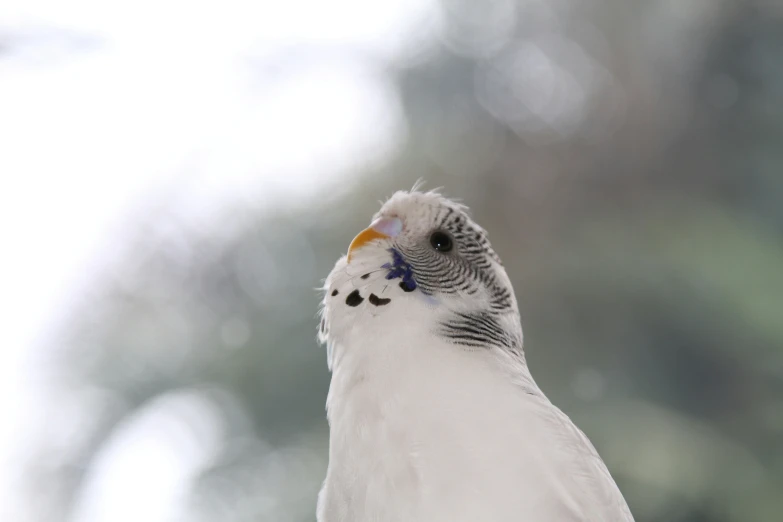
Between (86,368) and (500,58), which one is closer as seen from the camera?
(86,368)

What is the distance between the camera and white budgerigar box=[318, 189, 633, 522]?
4.06ft

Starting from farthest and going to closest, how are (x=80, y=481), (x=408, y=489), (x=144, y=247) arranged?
(x=144, y=247), (x=80, y=481), (x=408, y=489)

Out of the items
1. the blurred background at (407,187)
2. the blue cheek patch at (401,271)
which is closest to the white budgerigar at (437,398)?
the blue cheek patch at (401,271)

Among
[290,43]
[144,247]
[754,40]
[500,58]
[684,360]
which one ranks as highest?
[754,40]

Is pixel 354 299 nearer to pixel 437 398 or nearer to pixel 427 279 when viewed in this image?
pixel 427 279

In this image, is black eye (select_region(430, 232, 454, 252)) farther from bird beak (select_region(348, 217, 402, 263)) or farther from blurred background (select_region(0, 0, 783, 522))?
blurred background (select_region(0, 0, 783, 522))

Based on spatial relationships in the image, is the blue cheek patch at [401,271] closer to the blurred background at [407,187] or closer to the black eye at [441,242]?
the black eye at [441,242]

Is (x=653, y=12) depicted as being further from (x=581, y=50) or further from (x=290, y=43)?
(x=290, y=43)

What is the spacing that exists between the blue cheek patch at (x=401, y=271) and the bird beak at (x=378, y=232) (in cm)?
7

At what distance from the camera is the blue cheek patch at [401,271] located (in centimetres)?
151

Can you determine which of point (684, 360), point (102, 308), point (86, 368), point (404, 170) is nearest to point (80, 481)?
point (86, 368)

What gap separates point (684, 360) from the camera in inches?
98.3

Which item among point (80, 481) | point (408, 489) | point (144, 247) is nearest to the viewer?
point (408, 489)

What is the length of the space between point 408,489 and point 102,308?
1734 mm
